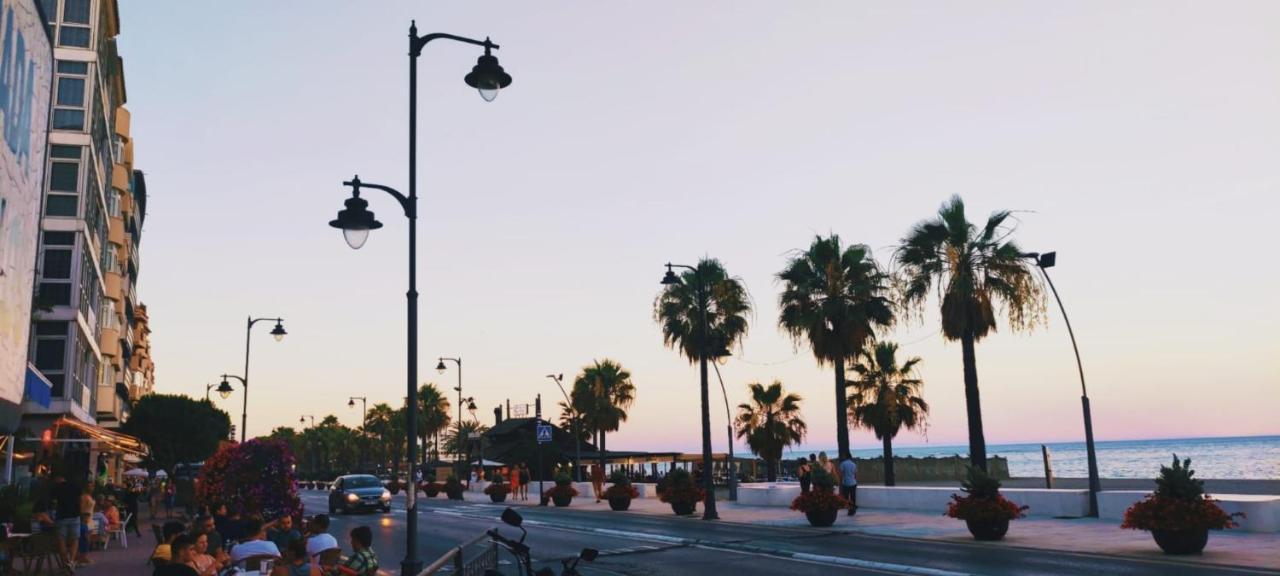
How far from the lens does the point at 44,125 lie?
15867mm

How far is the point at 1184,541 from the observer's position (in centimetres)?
1633

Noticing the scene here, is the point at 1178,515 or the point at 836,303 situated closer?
the point at 1178,515

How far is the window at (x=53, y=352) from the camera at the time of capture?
34906 mm

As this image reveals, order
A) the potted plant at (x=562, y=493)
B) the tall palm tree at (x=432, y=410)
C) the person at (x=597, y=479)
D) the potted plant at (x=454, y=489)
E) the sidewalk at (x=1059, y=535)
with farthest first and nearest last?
the tall palm tree at (x=432, y=410)
the potted plant at (x=454, y=489)
the person at (x=597, y=479)
the potted plant at (x=562, y=493)
the sidewalk at (x=1059, y=535)

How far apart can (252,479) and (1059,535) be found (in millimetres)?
17061

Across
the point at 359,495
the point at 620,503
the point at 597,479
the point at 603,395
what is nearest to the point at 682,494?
the point at 620,503

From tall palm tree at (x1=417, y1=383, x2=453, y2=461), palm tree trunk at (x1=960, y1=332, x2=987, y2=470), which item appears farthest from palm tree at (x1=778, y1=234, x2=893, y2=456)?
tall palm tree at (x1=417, y1=383, x2=453, y2=461)

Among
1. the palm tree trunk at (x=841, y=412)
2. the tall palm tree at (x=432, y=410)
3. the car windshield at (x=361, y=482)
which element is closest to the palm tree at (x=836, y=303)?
the palm tree trunk at (x=841, y=412)

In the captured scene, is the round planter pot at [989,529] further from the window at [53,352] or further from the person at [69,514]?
the window at [53,352]

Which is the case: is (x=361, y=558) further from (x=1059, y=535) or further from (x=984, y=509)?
(x=1059, y=535)

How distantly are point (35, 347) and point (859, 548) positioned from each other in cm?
3089

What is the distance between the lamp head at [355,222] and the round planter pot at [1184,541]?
14165mm

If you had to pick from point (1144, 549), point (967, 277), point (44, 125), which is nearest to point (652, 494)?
point (967, 277)

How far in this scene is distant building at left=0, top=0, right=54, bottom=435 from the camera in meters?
12.6
